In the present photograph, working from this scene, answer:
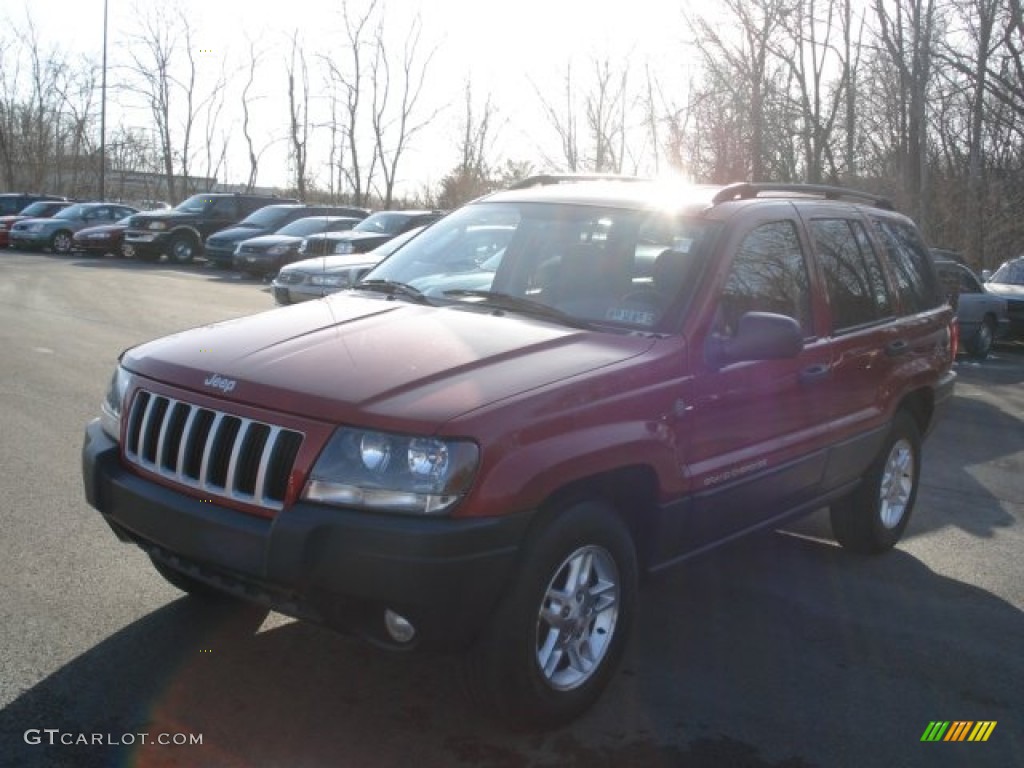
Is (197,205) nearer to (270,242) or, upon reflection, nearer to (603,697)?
(270,242)

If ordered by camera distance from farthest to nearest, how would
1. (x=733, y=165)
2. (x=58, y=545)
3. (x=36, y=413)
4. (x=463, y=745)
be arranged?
(x=733, y=165) < (x=36, y=413) < (x=58, y=545) < (x=463, y=745)

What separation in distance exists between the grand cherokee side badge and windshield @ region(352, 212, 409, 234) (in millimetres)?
18173

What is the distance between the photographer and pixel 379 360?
3.64 m

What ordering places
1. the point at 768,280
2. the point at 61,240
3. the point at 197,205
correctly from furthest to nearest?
1. the point at 61,240
2. the point at 197,205
3. the point at 768,280

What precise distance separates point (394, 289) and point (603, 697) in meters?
2.01

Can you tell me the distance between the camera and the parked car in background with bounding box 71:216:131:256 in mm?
28359

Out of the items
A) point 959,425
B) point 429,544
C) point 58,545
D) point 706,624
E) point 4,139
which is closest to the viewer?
point 429,544

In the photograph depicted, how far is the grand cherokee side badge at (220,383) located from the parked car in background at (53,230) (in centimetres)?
2894

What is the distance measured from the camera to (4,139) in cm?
5009

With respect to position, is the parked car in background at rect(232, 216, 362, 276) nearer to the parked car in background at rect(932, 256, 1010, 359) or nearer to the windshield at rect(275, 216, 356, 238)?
the windshield at rect(275, 216, 356, 238)

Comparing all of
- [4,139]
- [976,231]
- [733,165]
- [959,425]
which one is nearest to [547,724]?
[959,425]

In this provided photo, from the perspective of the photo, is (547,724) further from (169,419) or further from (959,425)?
(959,425)

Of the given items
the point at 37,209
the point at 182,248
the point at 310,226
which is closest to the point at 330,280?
the point at 310,226

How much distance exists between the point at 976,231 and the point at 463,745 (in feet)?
82.9
